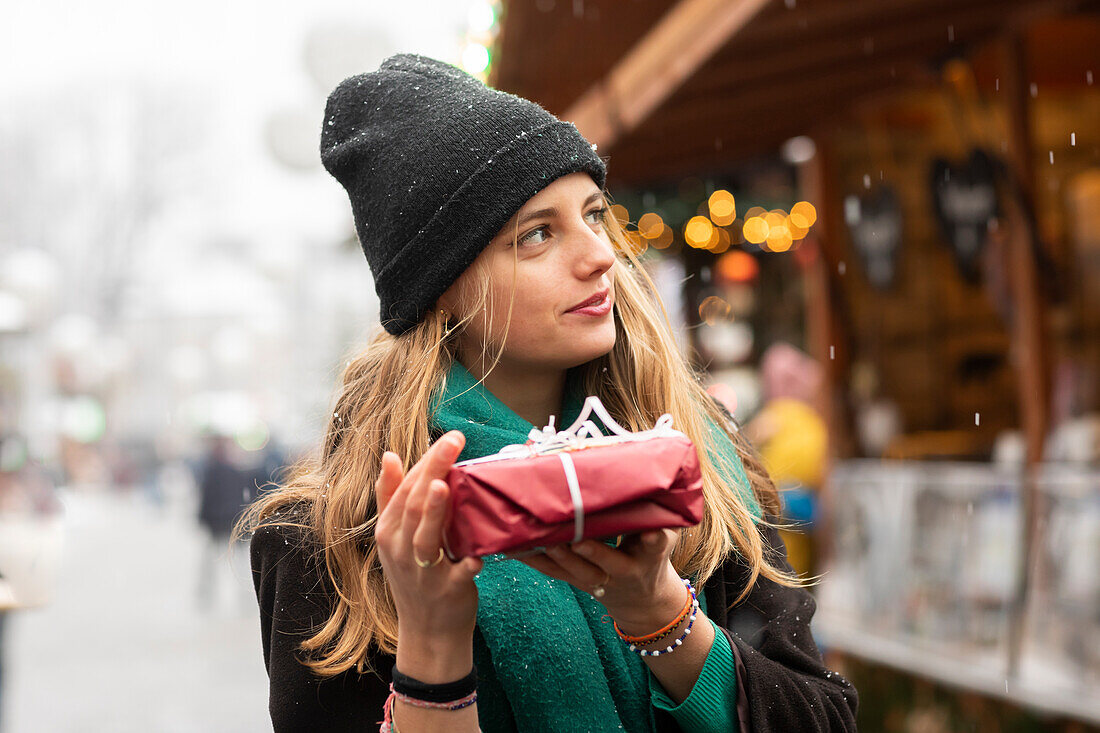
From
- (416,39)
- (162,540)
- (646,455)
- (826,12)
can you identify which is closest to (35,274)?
(416,39)

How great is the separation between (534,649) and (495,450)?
349 mm

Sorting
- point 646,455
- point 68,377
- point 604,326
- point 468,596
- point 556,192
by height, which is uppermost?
point 556,192

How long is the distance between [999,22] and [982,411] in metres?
4.87

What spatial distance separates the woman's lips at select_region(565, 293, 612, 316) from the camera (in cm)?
188

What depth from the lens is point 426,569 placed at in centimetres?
148

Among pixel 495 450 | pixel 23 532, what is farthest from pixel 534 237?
pixel 23 532

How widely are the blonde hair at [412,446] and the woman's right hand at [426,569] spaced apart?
0.97 ft

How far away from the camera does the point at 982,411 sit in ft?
30.5

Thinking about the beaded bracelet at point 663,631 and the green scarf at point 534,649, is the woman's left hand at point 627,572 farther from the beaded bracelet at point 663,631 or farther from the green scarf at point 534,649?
the green scarf at point 534,649

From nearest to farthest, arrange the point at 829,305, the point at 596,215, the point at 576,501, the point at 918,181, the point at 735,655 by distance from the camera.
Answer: the point at 576,501, the point at 735,655, the point at 596,215, the point at 829,305, the point at 918,181

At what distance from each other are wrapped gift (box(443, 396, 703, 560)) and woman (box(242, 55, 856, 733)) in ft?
0.69

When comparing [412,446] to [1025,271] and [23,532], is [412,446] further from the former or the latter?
[1025,271]

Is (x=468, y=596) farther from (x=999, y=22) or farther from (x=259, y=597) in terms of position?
(x=999, y=22)

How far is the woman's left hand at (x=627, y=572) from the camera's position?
147 centimetres
